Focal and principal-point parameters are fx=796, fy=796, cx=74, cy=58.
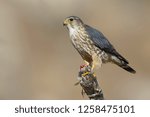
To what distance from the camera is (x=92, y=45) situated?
6.24 m

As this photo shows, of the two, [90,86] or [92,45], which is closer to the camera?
[90,86]

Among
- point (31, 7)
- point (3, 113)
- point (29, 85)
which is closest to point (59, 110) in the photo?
point (3, 113)

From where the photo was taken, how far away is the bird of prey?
6.16 m

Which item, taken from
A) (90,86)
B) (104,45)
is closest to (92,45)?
(104,45)

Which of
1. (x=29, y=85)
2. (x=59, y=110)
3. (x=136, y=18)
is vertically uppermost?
(x=136, y=18)

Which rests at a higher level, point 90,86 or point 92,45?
point 92,45

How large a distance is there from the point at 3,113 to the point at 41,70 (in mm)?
1380

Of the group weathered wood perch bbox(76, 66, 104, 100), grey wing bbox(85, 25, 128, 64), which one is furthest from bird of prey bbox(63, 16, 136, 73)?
weathered wood perch bbox(76, 66, 104, 100)

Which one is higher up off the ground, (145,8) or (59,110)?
(145,8)

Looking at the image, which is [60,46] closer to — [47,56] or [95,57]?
[47,56]

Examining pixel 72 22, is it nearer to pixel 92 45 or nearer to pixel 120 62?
pixel 92 45

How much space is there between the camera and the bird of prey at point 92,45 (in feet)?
20.2

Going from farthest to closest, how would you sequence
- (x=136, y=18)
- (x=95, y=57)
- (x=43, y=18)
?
(x=43, y=18) → (x=136, y=18) → (x=95, y=57)

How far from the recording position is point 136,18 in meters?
7.35
